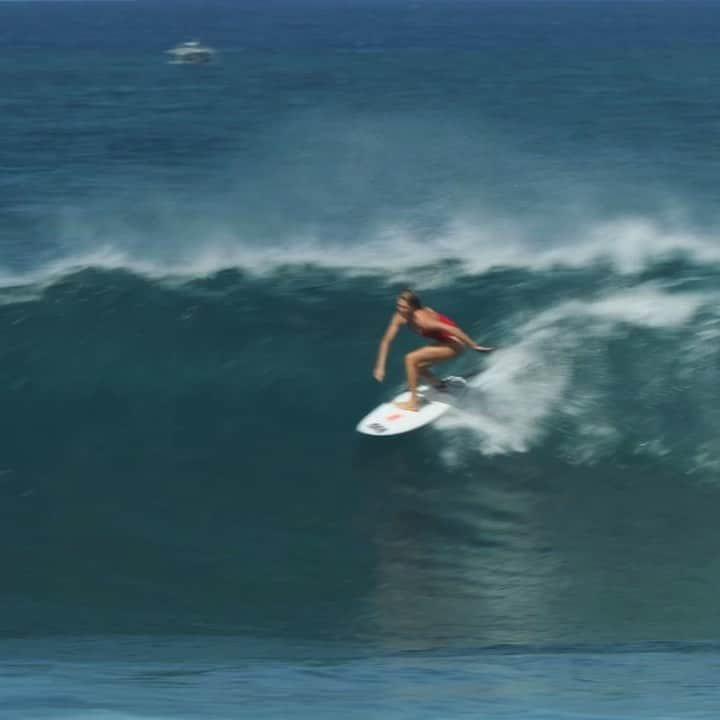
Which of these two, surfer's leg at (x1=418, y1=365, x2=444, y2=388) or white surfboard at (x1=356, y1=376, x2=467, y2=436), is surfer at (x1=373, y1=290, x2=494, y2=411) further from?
white surfboard at (x1=356, y1=376, x2=467, y2=436)

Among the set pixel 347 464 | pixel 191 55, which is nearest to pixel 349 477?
pixel 347 464

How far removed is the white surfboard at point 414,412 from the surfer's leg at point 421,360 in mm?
133

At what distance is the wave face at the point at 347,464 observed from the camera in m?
13.4

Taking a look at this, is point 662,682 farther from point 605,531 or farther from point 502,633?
point 605,531

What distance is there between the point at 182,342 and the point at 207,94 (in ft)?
215

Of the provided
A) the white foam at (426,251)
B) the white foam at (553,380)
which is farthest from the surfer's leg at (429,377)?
the white foam at (426,251)

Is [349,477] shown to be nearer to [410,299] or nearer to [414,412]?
[414,412]

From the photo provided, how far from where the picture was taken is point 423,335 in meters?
16.4

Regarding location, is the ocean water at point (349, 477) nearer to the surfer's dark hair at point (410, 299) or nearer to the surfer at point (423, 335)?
the surfer at point (423, 335)

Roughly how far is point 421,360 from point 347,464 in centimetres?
138

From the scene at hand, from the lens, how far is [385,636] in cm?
1252

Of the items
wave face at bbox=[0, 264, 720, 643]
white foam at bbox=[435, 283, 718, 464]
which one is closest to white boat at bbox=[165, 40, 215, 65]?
wave face at bbox=[0, 264, 720, 643]

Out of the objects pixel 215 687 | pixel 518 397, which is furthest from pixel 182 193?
pixel 215 687

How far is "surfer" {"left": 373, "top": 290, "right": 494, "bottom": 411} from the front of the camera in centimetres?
1603
